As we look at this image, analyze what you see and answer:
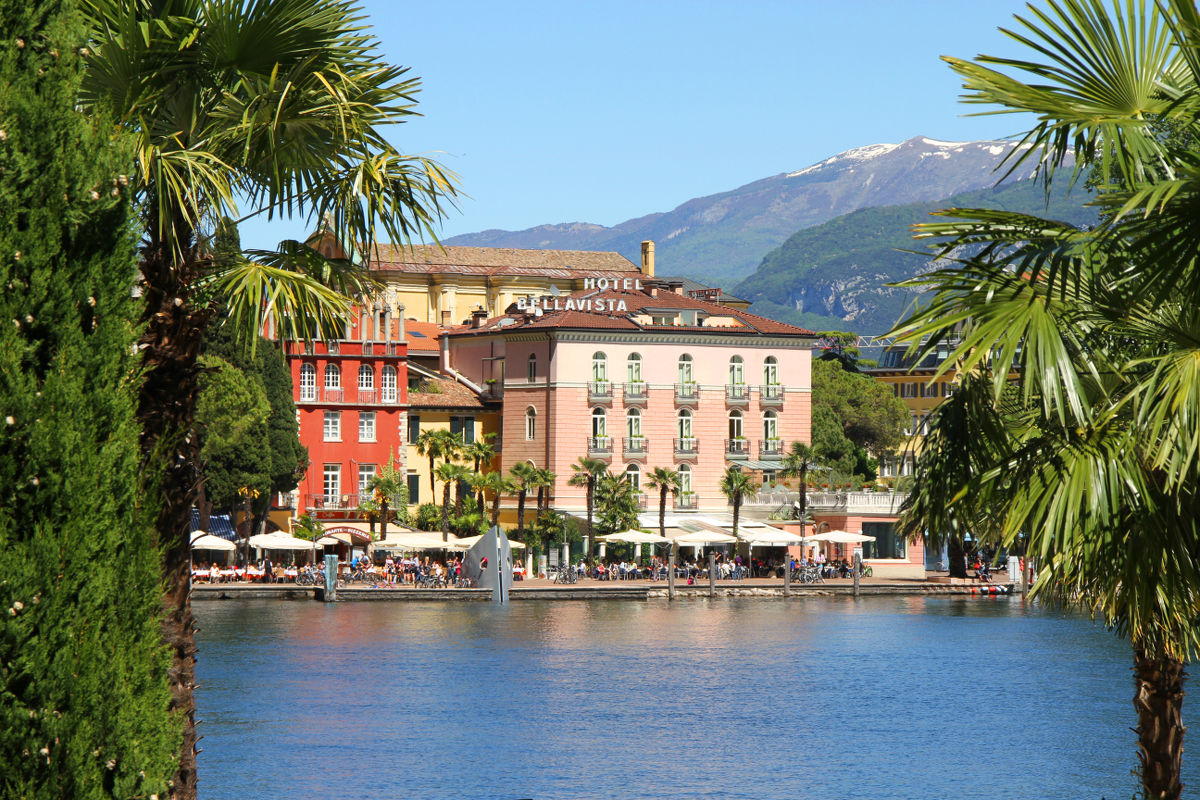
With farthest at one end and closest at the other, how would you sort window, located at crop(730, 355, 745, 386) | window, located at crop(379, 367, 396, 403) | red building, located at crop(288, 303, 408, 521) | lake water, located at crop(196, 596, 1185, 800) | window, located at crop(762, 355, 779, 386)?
1. window, located at crop(762, 355, 779, 386)
2. window, located at crop(730, 355, 745, 386)
3. window, located at crop(379, 367, 396, 403)
4. red building, located at crop(288, 303, 408, 521)
5. lake water, located at crop(196, 596, 1185, 800)

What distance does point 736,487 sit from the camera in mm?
75500

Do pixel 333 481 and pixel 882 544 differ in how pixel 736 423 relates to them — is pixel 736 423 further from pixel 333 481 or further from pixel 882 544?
pixel 333 481

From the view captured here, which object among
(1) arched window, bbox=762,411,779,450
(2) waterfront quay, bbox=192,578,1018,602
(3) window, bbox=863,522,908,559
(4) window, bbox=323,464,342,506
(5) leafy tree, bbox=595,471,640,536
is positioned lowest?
(2) waterfront quay, bbox=192,578,1018,602

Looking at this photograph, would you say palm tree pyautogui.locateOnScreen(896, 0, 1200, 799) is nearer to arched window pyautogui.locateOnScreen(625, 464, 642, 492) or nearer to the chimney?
arched window pyautogui.locateOnScreen(625, 464, 642, 492)

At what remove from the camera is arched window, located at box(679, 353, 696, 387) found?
8012cm

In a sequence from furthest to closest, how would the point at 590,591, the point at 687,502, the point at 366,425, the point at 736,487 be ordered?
the point at 687,502
the point at 366,425
the point at 736,487
the point at 590,591

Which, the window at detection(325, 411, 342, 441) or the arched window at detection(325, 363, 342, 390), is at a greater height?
the arched window at detection(325, 363, 342, 390)

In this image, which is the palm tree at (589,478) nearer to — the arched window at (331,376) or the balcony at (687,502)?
the balcony at (687,502)

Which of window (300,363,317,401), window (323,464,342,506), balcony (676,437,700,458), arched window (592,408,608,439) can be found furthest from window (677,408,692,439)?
window (300,363,317,401)

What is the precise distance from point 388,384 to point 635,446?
1284cm

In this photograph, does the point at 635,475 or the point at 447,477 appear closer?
the point at 447,477

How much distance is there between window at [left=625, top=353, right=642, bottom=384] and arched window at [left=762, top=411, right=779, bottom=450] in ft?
24.4

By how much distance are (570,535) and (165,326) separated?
209 feet

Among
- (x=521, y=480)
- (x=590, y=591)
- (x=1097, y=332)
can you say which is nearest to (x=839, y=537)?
(x=590, y=591)
